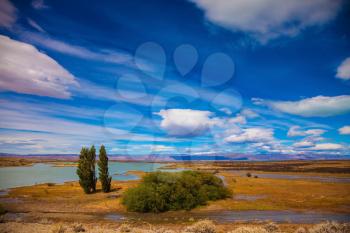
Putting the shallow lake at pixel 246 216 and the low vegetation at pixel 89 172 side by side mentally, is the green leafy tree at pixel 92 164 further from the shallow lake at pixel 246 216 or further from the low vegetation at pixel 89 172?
the shallow lake at pixel 246 216

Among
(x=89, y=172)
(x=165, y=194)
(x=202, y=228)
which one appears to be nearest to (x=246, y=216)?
(x=165, y=194)

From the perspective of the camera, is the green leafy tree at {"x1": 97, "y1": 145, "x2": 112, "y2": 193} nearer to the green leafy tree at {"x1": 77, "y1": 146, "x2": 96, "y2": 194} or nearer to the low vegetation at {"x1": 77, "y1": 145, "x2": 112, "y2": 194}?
the low vegetation at {"x1": 77, "y1": 145, "x2": 112, "y2": 194}

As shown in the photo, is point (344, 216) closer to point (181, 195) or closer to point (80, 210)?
point (181, 195)

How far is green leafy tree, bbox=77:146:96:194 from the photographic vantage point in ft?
Answer: 180

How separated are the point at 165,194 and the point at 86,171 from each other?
25.0 meters

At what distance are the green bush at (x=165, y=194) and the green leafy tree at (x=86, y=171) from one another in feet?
60.7

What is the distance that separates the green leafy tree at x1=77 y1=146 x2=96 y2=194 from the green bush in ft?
60.7

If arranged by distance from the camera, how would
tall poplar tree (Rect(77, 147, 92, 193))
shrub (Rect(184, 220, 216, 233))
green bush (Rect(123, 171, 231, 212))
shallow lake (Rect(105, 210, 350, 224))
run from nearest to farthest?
shrub (Rect(184, 220, 216, 233)) < shallow lake (Rect(105, 210, 350, 224)) < green bush (Rect(123, 171, 231, 212)) < tall poplar tree (Rect(77, 147, 92, 193))

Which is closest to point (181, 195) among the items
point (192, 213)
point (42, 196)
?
point (192, 213)

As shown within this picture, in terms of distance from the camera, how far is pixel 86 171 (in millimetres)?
55781

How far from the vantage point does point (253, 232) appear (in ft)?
57.7

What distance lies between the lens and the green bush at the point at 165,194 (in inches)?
1446

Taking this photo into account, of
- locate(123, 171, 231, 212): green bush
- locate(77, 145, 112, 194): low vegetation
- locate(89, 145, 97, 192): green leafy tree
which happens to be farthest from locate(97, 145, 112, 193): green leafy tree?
locate(123, 171, 231, 212): green bush

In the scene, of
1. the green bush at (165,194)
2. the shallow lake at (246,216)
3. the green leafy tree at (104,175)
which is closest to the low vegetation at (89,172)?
the green leafy tree at (104,175)
